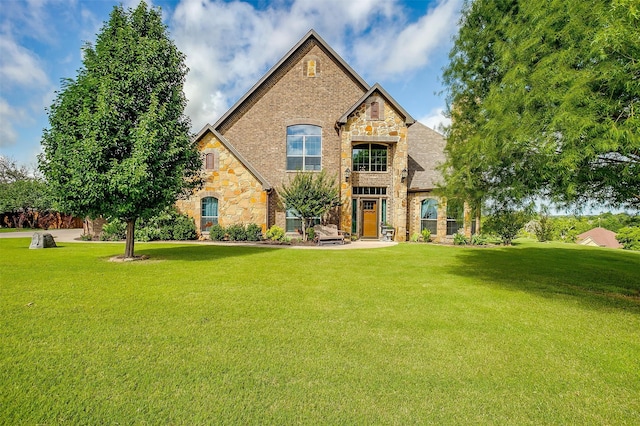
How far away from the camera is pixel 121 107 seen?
974cm

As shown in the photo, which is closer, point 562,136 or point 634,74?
point 634,74

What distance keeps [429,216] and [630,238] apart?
12592mm

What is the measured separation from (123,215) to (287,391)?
966cm

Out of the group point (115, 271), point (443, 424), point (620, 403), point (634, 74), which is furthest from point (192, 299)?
point (634, 74)

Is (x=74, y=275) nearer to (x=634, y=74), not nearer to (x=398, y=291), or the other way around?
(x=398, y=291)

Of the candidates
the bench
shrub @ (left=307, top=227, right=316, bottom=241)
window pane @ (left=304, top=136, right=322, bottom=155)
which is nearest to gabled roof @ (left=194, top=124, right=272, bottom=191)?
shrub @ (left=307, top=227, right=316, bottom=241)

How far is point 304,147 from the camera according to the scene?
786 inches

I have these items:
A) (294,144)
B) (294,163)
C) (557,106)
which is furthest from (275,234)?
(557,106)

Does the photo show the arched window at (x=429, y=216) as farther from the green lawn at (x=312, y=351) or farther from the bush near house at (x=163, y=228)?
the bush near house at (x=163, y=228)

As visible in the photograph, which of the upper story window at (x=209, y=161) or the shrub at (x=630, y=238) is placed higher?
the upper story window at (x=209, y=161)

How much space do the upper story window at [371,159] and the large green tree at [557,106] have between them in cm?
1160

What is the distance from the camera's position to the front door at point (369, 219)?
19672 mm

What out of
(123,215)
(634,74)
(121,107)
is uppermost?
(121,107)

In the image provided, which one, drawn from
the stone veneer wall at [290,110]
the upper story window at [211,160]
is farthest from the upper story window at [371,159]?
the upper story window at [211,160]
